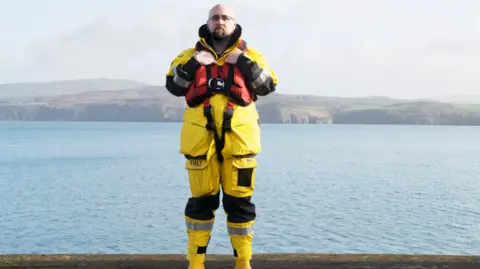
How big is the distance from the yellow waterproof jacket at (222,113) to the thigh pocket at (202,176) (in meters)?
0.07

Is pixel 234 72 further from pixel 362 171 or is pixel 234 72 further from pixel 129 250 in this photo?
pixel 362 171

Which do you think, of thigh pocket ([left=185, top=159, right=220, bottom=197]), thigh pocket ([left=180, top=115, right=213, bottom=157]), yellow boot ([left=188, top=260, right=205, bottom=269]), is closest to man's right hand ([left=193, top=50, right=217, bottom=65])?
thigh pocket ([left=180, top=115, right=213, bottom=157])

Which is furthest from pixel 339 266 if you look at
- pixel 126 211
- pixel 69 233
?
pixel 126 211

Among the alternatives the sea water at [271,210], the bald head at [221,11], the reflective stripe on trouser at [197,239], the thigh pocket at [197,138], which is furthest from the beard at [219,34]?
the sea water at [271,210]

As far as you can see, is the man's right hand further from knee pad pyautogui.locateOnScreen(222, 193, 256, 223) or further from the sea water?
the sea water

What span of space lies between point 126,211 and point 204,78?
24.9m

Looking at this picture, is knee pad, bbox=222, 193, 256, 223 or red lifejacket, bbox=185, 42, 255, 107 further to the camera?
knee pad, bbox=222, 193, 256, 223

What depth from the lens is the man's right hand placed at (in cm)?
466

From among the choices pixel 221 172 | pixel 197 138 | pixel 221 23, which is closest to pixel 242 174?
pixel 221 172

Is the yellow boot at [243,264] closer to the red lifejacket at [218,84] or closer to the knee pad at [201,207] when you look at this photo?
the knee pad at [201,207]

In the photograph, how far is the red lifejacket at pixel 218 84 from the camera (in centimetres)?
465

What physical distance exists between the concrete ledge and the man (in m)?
0.50

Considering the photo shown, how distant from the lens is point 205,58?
4.68m

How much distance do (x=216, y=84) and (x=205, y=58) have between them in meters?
0.22
